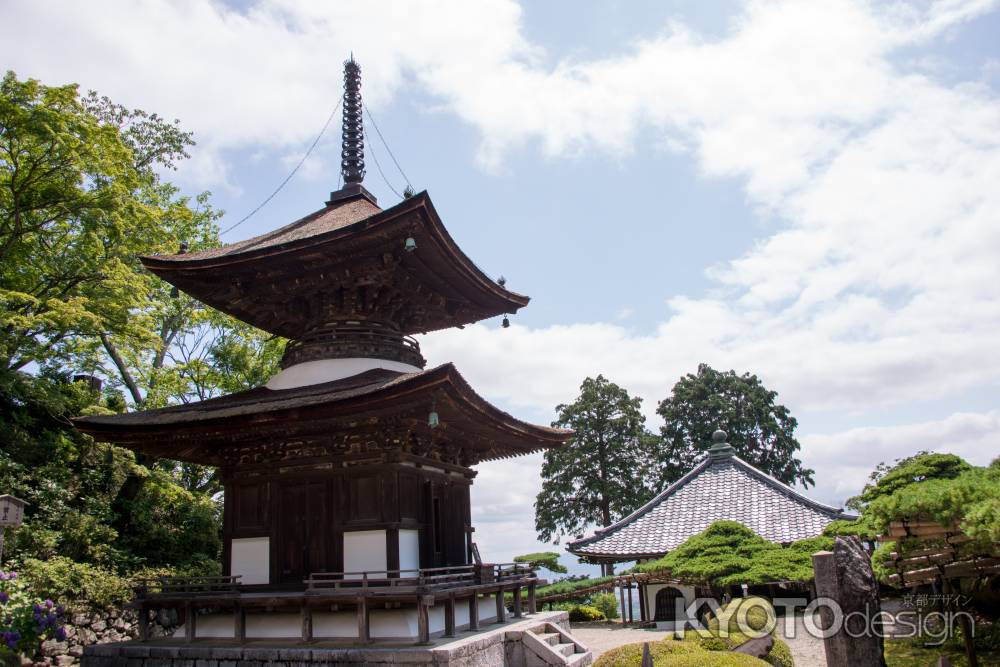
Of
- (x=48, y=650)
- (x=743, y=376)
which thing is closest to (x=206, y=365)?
(x=48, y=650)

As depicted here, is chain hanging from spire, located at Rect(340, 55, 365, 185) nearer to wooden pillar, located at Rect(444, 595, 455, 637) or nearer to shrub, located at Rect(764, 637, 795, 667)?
wooden pillar, located at Rect(444, 595, 455, 637)

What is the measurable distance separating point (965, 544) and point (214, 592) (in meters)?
11.2

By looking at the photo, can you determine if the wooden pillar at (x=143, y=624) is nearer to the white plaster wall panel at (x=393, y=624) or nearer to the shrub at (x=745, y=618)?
the white plaster wall panel at (x=393, y=624)

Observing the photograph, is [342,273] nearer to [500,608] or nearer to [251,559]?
[251,559]

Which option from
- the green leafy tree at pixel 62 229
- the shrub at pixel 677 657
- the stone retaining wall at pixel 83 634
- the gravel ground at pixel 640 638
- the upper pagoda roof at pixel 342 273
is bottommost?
the gravel ground at pixel 640 638

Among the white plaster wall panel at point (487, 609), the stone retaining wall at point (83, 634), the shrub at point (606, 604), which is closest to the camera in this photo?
the white plaster wall panel at point (487, 609)

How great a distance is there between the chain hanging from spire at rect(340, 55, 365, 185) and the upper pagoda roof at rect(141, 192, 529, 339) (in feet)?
5.01

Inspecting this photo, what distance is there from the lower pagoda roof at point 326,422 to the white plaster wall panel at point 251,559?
1495 millimetres

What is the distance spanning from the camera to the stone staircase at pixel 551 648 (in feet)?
39.7

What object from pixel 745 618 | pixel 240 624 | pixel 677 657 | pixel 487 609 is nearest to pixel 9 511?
pixel 240 624

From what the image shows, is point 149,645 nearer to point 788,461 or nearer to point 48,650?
point 48,650

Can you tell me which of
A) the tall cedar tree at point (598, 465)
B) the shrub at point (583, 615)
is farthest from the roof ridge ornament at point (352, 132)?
the tall cedar tree at point (598, 465)

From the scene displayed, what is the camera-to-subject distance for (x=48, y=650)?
609 inches

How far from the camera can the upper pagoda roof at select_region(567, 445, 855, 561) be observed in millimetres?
19812
